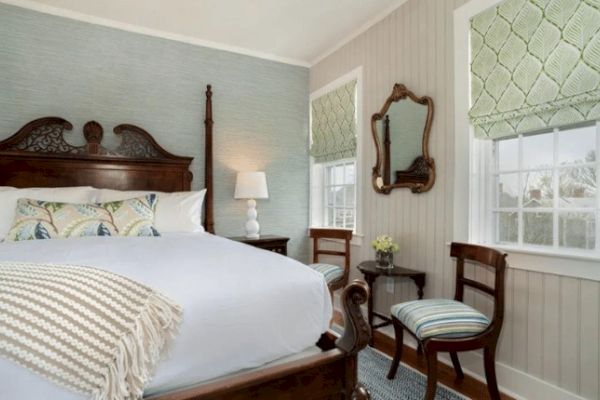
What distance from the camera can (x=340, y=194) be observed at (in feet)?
12.4

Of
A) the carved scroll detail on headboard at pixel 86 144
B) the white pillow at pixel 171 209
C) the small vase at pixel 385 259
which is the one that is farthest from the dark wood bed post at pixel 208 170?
the small vase at pixel 385 259

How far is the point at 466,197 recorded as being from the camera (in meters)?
2.27

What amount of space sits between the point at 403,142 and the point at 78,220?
2.42 m

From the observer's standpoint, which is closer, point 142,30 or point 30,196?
point 30,196

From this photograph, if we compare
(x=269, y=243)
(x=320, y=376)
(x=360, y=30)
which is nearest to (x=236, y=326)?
(x=320, y=376)

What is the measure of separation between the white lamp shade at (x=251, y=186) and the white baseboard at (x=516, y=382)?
2.15 m

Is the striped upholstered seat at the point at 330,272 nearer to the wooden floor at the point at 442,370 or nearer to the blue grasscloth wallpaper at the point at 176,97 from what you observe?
the wooden floor at the point at 442,370

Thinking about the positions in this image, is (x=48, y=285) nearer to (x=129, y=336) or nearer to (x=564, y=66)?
(x=129, y=336)

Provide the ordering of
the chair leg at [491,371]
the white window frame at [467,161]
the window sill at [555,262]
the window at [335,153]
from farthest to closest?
the window at [335,153] < the white window frame at [467,161] < the chair leg at [491,371] < the window sill at [555,262]

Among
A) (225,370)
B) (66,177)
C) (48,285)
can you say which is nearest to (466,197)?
(225,370)

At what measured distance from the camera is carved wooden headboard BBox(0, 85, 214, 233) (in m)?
2.74

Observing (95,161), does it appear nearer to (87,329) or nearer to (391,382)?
(87,329)

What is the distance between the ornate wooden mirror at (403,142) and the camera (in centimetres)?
254

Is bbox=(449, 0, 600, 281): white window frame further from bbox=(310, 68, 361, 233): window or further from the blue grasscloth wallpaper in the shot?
the blue grasscloth wallpaper
